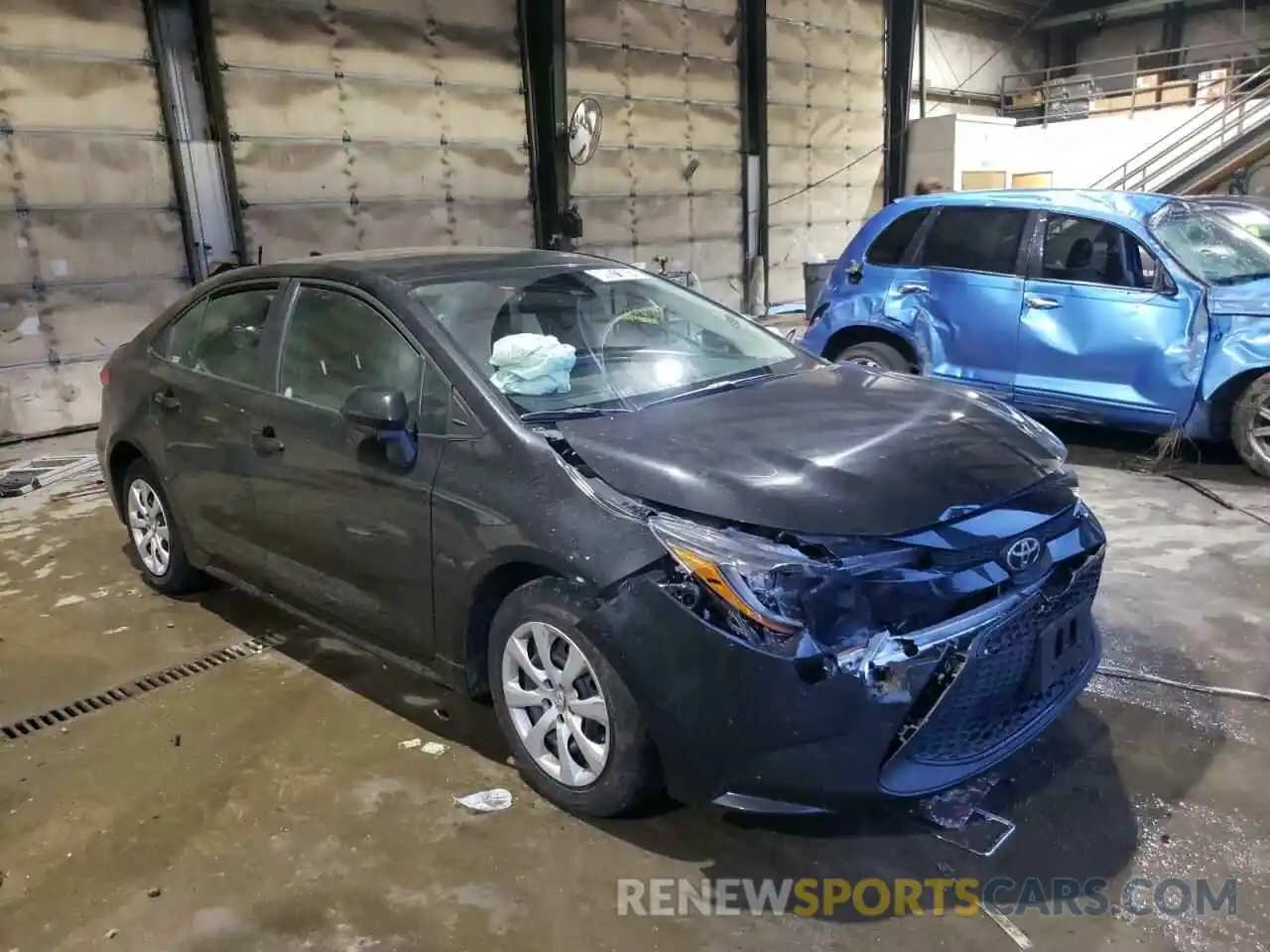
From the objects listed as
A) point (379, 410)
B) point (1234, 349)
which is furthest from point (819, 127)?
point (379, 410)

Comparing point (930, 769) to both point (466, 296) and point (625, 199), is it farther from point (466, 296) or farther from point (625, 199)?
point (625, 199)

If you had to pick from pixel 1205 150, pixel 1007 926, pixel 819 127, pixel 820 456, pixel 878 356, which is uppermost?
pixel 819 127

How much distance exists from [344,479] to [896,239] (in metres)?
4.67

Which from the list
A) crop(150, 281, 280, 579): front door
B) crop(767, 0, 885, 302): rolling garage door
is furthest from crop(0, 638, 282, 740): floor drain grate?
crop(767, 0, 885, 302): rolling garage door

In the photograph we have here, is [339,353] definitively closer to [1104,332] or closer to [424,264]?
[424,264]

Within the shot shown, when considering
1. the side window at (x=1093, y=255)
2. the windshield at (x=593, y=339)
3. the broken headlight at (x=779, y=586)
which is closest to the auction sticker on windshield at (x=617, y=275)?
the windshield at (x=593, y=339)

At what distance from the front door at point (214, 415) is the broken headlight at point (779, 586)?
198 centimetres

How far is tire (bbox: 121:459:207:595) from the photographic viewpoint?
409 centimetres

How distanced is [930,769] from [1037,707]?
1.38 feet

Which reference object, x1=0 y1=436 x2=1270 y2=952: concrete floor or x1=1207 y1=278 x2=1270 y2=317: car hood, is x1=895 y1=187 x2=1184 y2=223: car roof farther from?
x1=0 y1=436 x2=1270 y2=952: concrete floor

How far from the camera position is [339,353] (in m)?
3.16

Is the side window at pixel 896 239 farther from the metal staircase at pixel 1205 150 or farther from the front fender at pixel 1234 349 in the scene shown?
the metal staircase at pixel 1205 150

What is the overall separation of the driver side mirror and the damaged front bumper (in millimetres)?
869

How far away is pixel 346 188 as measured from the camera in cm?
966
